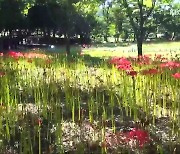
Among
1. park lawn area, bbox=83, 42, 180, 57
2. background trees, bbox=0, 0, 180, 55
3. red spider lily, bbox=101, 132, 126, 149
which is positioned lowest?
red spider lily, bbox=101, 132, 126, 149

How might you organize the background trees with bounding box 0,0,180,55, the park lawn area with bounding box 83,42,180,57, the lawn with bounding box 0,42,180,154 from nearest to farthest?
the lawn with bounding box 0,42,180,154 → the background trees with bounding box 0,0,180,55 → the park lawn area with bounding box 83,42,180,57

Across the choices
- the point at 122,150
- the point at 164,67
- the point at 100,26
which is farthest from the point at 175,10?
the point at 122,150

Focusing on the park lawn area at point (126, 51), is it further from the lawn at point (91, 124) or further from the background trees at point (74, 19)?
the lawn at point (91, 124)

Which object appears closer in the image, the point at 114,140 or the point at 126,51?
the point at 114,140

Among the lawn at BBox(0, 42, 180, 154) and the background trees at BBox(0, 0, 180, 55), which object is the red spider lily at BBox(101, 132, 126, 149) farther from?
the background trees at BBox(0, 0, 180, 55)

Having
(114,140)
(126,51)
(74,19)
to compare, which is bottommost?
(114,140)

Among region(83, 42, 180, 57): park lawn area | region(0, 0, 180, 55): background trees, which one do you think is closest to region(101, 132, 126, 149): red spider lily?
region(83, 42, 180, 57): park lawn area

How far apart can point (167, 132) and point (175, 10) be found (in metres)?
62.6

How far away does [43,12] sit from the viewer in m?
37.4

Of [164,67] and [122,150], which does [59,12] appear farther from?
[122,150]

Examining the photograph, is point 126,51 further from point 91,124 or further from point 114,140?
point 114,140

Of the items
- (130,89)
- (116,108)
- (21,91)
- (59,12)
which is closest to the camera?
(116,108)

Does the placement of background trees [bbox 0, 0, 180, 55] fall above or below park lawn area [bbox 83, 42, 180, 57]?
above

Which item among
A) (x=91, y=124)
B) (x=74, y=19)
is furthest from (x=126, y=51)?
(x=91, y=124)
